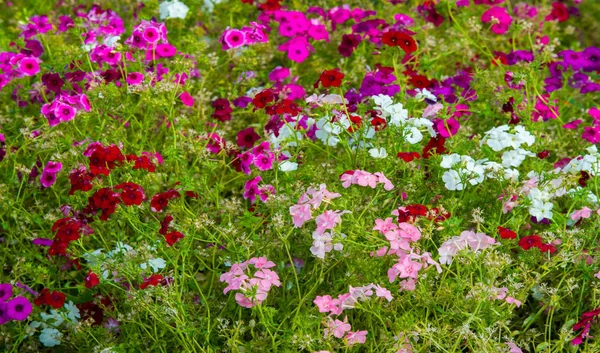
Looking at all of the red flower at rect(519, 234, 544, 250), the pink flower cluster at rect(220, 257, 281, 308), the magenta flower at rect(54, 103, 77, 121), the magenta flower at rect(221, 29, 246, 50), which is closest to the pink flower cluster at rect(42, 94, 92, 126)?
the magenta flower at rect(54, 103, 77, 121)

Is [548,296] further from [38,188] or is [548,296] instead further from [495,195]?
[38,188]

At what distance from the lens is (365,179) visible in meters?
2.79

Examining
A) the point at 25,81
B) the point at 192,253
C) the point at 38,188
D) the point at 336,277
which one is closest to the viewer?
the point at 336,277

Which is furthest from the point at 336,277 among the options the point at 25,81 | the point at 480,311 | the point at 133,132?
the point at 25,81

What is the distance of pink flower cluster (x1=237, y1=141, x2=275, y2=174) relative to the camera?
3.20m

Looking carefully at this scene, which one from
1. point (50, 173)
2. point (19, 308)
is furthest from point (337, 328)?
point (50, 173)

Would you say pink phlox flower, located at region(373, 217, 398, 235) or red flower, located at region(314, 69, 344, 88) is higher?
red flower, located at region(314, 69, 344, 88)

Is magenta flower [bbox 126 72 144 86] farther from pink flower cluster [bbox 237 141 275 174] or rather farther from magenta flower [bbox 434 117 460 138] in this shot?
magenta flower [bbox 434 117 460 138]

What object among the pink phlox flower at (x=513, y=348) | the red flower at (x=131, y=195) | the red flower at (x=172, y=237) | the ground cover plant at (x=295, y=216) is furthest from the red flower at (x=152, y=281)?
the pink phlox flower at (x=513, y=348)

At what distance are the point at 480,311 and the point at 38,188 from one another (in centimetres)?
180

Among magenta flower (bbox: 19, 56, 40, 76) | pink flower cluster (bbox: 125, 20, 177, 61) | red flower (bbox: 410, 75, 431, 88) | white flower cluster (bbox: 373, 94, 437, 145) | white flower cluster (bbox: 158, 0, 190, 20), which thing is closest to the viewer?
white flower cluster (bbox: 373, 94, 437, 145)

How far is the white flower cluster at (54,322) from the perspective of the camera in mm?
3135

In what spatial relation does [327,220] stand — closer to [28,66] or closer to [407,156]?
[407,156]

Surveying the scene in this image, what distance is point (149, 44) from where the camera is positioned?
12.3ft
